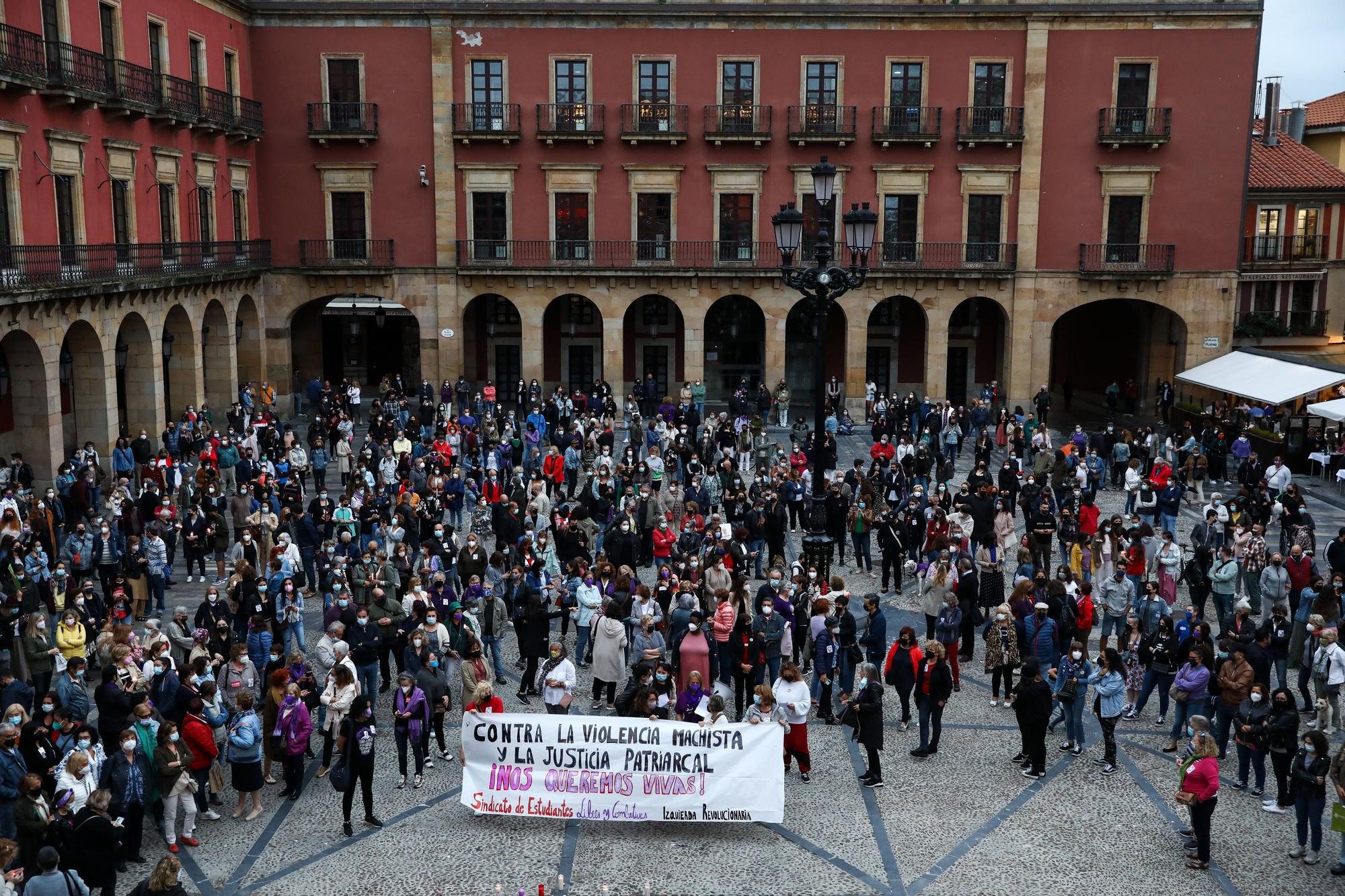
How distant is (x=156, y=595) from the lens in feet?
63.6

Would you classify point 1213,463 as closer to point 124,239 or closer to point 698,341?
point 698,341

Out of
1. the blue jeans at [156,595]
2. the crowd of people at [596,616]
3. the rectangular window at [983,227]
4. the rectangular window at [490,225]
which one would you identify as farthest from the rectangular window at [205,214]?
the rectangular window at [983,227]

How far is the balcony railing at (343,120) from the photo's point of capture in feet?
122

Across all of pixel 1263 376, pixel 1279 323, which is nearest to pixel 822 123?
pixel 1263 376

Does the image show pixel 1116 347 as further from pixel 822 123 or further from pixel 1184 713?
pixel 1184 713

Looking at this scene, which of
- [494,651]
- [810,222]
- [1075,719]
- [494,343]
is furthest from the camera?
[494,343]

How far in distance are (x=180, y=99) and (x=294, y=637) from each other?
65.4ft

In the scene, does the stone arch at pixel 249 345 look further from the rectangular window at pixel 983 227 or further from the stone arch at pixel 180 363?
the rectangular window at pixel 983 227

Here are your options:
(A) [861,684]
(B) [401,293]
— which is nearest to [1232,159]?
(B) [401,293]

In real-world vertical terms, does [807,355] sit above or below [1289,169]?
below

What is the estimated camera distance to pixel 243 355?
3831cm

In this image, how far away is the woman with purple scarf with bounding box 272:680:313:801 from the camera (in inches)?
517

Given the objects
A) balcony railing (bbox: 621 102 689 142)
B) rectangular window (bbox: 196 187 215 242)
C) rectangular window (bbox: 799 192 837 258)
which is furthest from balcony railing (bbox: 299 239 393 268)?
rectangular window (bbox: 799 192 837 258)

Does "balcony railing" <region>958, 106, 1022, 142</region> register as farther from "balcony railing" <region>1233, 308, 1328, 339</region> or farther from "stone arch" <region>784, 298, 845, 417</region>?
"balcony railing" <region>1233, 308, 1328, 339</region>
